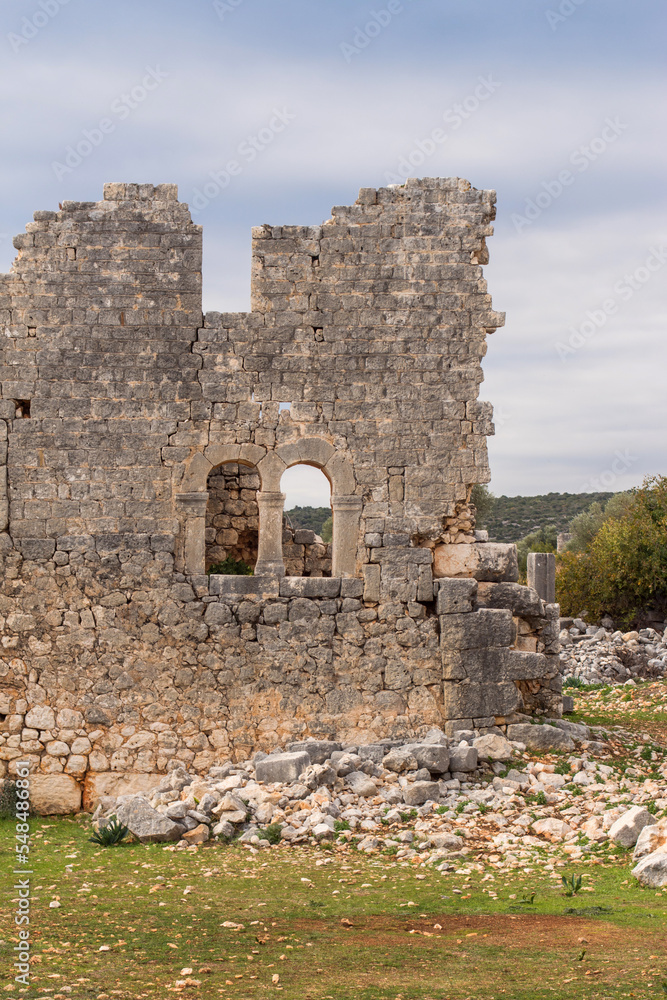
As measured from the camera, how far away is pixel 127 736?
32.4 ft

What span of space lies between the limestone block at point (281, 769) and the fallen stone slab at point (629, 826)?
2.90 meters

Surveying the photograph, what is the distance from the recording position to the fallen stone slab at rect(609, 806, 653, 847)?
7.70m

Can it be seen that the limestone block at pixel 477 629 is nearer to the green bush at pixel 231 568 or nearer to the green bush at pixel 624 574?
the green bush at pixel 231 568

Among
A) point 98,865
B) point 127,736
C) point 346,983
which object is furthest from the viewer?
point 127,736

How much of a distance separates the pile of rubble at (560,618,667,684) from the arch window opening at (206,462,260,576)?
25.4ft

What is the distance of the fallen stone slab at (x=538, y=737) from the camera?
10.0m

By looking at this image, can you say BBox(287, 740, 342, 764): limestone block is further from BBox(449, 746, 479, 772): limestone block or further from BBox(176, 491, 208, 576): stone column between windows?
BBox(176, 491, 208, 576): stone column between windows

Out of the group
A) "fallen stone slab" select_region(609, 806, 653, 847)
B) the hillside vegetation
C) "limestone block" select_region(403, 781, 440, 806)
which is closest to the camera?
"fallen stone slab" select_region(609, 806, 653, 847)

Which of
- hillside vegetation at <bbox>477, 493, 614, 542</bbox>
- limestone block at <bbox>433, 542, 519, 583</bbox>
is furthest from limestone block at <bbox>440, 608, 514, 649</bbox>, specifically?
hillside vegetation at <bbox>477, 493, 614, 542</bbox>

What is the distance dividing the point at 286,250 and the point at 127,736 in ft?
17.6

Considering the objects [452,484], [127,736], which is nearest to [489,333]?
[452,484]

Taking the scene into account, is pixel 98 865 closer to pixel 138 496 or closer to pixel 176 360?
pixel 138 496

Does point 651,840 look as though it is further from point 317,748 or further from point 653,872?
point 317,748

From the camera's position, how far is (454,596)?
10.0 metres
